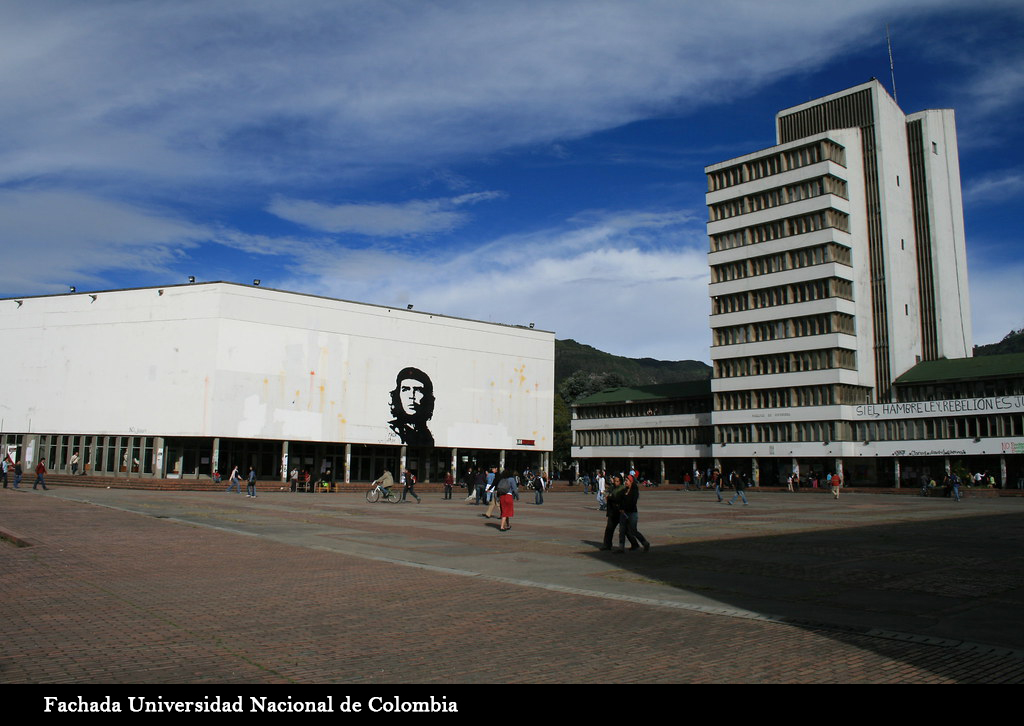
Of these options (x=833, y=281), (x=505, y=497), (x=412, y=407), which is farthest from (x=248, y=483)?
(x=833, y=281)

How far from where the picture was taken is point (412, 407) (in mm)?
67438

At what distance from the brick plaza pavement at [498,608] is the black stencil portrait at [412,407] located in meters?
47.3

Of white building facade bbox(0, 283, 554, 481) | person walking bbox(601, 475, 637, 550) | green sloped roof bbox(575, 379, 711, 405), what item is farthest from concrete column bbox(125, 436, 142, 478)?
green sloped roof bbox(575, 379, 711, 405)

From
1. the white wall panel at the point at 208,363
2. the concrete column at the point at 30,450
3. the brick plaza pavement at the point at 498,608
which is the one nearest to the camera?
the brick plaza pavement at the point at 498,608

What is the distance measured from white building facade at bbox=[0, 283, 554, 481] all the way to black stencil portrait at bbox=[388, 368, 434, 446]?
0.33ft

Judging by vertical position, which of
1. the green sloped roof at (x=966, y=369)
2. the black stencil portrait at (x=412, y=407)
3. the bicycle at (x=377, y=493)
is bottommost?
the bicycle at (x=377, y=493)

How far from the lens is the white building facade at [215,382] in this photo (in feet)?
190

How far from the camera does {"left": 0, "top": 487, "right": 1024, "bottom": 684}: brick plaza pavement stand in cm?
661

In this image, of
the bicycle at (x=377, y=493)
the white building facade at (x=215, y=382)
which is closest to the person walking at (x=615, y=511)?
the bicycle at (x=377, y=493)

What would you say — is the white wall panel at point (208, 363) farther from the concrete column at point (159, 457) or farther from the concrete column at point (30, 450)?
the concrete column at point (159, 457)

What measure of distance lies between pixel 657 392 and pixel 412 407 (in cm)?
3594

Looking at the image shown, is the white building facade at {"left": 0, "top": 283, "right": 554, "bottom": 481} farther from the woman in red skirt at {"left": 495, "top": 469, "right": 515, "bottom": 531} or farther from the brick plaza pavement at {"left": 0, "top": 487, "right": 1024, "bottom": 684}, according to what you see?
the woman in red skirt at {"left": 495, "top": 469, "right": 515, "bottom": 531}

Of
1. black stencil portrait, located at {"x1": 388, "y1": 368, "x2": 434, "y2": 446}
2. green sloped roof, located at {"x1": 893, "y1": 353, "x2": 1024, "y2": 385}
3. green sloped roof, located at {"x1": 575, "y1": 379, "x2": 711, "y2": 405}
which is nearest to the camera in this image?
green sloped roof, located at {"x1": 893, "y1": 353, "x2": 1024, "y2": 385}

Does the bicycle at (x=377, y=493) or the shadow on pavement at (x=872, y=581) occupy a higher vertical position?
the bicycle at (x=377, y=493)
